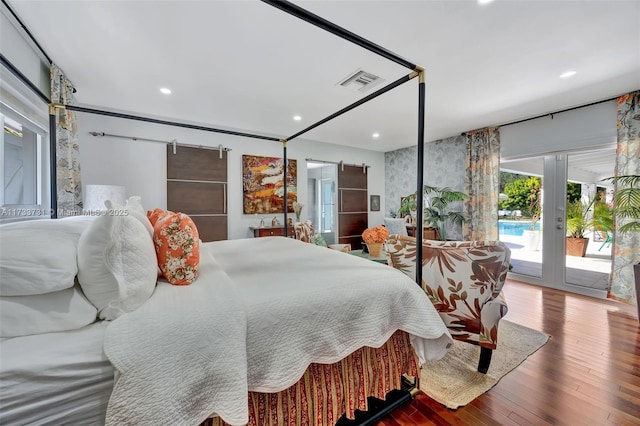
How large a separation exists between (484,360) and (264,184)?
3.90 m

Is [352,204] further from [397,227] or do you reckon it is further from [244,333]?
[244,333]

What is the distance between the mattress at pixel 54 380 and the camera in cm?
66

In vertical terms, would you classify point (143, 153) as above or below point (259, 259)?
above

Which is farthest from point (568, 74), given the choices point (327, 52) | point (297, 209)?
point (297, 209)

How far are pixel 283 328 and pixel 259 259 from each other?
86 centimetres

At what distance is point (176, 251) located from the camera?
1207 mm

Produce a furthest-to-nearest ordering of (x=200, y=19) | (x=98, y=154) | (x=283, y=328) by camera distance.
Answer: (x=98, y=154) → (x=200, y=19) → (x=283, y=328)

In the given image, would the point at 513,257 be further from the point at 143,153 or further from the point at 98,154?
the point at 98,154

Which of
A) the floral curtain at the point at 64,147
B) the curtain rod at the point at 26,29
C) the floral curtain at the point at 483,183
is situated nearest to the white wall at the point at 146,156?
the floral curtain at the point at 64,147

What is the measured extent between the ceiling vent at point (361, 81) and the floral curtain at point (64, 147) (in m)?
2.71

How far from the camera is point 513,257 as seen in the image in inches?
171

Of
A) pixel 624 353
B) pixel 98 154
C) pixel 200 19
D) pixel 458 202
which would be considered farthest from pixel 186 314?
pixel 458 202

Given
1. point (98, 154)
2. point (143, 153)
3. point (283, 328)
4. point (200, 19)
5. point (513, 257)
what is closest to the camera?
point (283, 328)

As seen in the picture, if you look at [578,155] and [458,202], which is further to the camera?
[458,202]
